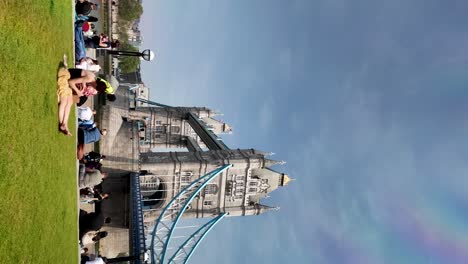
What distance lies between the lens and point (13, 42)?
10.1 m

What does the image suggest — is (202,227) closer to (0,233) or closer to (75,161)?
(75,161)

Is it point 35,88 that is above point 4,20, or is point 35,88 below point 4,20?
below

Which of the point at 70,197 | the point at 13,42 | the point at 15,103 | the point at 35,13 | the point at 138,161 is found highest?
the point at 35,13

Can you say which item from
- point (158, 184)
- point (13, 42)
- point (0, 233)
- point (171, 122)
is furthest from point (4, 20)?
point (171, 122)

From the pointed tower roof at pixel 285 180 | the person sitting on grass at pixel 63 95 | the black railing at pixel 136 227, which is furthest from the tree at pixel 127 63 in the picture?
the person sitting on grass at pixel 63 95

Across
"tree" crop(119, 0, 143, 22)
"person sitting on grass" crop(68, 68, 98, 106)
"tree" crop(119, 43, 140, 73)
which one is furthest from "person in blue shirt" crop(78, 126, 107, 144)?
"tree" crop(119, 0, 143, 22)

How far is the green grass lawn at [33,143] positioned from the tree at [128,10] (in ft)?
340

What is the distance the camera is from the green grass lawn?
30.9ft

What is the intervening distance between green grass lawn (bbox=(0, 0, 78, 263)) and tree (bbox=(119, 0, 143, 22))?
103 meters

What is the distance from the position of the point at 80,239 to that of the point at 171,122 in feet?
159

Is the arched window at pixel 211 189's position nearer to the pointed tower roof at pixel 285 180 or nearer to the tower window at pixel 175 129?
the pointed tower roof at pixel 285 180

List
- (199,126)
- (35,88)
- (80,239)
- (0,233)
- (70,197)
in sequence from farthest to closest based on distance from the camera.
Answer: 1. (199,126)
2. (80,239)
3. (70,197)
4. (35,88)
5. (0,233)

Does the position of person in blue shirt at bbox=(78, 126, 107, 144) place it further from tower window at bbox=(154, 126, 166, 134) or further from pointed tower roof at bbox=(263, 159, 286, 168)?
tower window at bbox=(154, 126, 166, 134)

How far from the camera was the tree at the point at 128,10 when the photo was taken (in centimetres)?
11347
